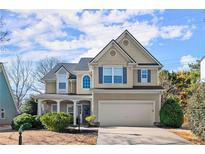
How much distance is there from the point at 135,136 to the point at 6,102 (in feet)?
14.9

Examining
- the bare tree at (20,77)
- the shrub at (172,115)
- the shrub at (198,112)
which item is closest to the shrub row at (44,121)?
the bare tree at (20,77)

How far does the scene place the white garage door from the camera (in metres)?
16.0

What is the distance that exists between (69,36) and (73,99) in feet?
7.64

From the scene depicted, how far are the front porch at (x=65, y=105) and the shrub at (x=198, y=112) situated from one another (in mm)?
3617

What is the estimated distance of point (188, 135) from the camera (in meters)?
14.7

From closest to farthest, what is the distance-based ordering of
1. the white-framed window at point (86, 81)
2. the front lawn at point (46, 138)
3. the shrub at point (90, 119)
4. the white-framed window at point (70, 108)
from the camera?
the front lawn at point (46, 138) → the white-framed window at point (70, 108) → the shrub at point (90, 119) → the white-framed window at point (86, 81)

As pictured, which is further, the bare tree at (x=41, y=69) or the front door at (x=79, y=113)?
the front door at (x=79, y=113)

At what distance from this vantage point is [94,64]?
17.4 m

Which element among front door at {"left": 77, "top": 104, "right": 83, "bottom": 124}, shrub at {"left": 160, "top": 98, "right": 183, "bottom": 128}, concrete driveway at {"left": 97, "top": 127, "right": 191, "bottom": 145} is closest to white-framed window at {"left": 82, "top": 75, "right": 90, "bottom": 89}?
front door at {"left": 77, "top": 104, "right": 83, "bottom": 124}

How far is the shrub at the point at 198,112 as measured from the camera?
14.1 meters

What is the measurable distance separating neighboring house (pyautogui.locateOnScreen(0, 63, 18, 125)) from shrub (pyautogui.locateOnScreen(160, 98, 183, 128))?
17.5 ft

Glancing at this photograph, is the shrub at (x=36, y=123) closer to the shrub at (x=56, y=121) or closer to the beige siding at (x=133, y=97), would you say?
the shrub at (x=56, y=121)

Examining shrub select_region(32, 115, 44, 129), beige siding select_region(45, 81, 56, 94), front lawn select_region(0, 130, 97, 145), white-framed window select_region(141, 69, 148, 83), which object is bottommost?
front lawn select_region(0, 130, 97, 145)

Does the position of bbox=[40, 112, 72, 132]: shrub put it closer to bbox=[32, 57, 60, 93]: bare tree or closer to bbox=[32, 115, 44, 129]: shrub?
bbox=[32, 115, 44, 129]: shrub
